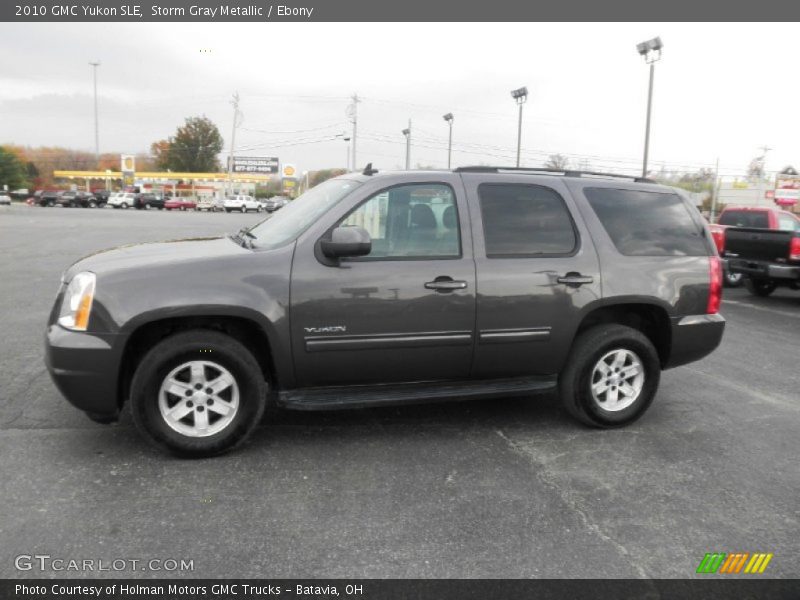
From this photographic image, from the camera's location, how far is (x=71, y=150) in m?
114

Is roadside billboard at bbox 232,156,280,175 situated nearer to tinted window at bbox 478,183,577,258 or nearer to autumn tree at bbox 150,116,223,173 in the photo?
autumn tree at bbox 150,116,223,173

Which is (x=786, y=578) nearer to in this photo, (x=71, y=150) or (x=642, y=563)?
(x=642, y=563)

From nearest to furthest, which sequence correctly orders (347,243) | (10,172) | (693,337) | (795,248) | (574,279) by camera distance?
(347,243) < (574,279) < (693,337) < (795,248) < (10,172)

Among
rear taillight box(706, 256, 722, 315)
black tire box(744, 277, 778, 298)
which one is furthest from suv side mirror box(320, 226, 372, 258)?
black tire box(744, 277, 778, 298)

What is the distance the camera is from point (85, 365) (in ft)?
12.3

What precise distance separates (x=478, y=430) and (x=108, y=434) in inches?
99.6

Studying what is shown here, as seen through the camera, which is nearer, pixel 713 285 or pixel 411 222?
pixel 411 222

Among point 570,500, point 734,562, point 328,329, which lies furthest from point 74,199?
point 734,562

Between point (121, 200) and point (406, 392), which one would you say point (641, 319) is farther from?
point (121, 200)

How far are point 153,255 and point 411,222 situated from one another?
168 centimetres

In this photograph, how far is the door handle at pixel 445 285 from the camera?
4.16 meters

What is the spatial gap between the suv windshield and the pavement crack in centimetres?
199

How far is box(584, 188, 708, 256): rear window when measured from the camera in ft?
15.6
